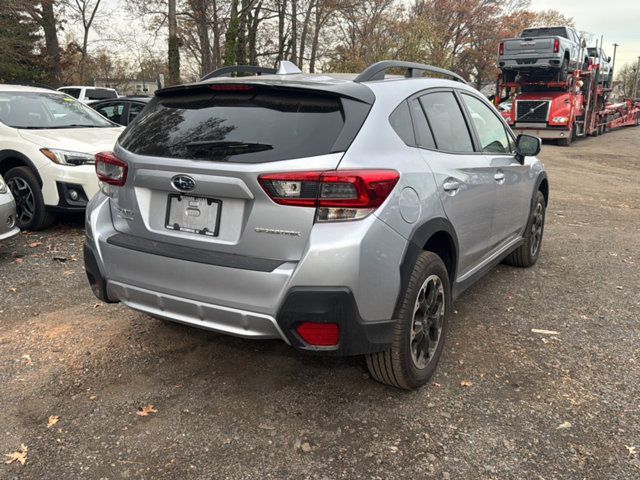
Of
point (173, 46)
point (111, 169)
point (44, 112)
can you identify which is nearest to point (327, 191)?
point (111, 169)

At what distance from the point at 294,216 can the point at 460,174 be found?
53.2 inches

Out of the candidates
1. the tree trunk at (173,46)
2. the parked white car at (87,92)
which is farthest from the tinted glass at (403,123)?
the tree trunk at (173,46)

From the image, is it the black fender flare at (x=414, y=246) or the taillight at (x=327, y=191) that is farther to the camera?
the black fender flare at (x=414, y=246)

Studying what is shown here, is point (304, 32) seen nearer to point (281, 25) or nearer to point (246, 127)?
point (281, 25)

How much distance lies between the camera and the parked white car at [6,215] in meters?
5.24

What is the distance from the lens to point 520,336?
3.86m

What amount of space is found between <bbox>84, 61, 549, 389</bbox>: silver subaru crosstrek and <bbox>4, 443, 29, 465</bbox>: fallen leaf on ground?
0.83 m

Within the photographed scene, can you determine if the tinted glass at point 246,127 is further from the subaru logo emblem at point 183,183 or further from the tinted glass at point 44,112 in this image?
the tinted glass at point 44,112

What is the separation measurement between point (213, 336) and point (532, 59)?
17357 millimetres

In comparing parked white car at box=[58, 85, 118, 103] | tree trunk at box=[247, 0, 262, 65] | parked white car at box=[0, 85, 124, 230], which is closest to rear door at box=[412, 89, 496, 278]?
parked white car at box=[0, 85, 124, 230]

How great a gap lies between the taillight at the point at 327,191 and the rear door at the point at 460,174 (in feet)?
2.38

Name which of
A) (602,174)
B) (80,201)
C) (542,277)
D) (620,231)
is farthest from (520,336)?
(602,174)

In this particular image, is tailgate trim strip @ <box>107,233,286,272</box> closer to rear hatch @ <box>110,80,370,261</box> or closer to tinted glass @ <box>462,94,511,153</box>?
rear hatch @ <box>110,80,370,261</box>

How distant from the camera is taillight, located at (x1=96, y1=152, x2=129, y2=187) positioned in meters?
2.94
